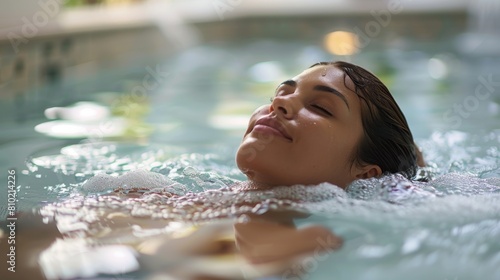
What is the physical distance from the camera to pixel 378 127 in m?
2.07

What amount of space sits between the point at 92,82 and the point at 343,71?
127 inches

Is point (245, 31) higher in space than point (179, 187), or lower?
higher

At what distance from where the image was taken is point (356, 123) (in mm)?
2029

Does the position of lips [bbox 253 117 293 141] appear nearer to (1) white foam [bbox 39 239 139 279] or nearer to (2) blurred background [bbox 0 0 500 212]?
(1) white foam [bbox 39 239 139 279]

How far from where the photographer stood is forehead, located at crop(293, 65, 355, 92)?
203 centimetres


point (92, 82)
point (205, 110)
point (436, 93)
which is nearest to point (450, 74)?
point (436, 93)

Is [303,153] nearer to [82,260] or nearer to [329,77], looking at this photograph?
[329,77]

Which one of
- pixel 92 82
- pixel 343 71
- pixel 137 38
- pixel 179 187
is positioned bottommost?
pixel 179 187

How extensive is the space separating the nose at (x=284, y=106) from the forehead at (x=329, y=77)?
0.30 feet

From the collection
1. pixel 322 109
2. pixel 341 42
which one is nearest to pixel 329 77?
pixel 322 109

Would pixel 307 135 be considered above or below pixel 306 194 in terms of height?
above

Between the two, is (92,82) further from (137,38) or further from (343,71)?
(343,71)

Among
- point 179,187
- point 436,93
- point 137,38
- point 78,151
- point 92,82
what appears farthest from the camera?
point 137,38

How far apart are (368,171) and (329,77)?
0.95 ft
